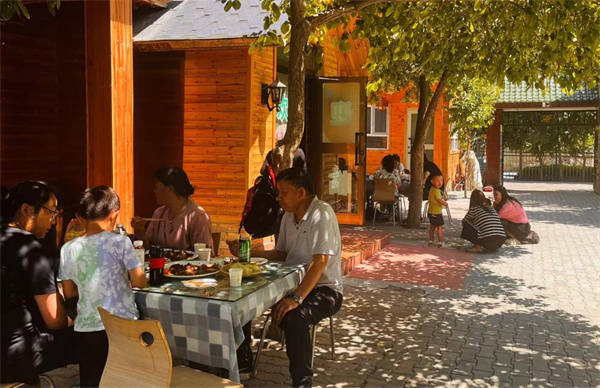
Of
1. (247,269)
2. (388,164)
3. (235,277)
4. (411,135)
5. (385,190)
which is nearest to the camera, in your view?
(235,277)

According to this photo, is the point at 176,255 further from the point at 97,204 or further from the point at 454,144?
the point at 454,144

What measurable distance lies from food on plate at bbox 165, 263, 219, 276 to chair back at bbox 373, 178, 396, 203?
9041 millimetres

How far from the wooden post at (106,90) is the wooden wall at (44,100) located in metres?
2.01

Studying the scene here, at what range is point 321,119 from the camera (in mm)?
11883

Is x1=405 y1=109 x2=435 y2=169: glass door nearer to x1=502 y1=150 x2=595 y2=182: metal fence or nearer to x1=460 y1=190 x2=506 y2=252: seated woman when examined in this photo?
x1=460 y1=190 x2=506 y2=252: seated woman

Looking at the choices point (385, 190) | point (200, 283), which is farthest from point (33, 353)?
point (385, 190)

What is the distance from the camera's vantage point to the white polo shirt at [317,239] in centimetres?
438

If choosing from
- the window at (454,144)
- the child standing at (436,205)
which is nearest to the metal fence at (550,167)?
the window at (454,144)

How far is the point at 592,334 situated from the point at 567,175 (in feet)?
90.6

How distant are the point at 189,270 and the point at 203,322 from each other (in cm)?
65

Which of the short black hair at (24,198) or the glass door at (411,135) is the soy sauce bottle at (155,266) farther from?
the glass door at (411,135)

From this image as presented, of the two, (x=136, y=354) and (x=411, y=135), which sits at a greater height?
(x=411, y=135)

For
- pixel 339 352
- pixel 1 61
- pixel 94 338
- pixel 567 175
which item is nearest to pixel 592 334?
pixel 339 352

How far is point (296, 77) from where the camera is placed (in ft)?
19.4
